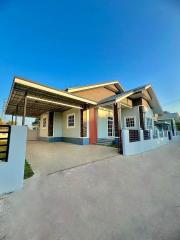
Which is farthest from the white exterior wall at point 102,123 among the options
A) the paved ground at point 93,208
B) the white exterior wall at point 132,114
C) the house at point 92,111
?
the paved ground at point 93,208

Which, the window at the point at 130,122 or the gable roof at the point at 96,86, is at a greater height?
the gable roof at the point at 96,86

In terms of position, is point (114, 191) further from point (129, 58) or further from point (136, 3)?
point (129, 58)

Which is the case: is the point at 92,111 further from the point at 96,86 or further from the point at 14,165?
the point at 14,165

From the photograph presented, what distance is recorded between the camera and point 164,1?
6418 millimetres

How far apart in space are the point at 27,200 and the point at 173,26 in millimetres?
12150

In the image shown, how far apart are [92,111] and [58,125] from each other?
4274 mm

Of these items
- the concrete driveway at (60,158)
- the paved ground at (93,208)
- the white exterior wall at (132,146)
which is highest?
the white exterior wall at (132,146)

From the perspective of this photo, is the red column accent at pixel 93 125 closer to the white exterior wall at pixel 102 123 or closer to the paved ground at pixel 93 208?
the white exterior wall at pixel 102 123

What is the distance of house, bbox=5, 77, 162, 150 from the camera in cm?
928

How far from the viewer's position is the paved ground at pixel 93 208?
188 centimetres

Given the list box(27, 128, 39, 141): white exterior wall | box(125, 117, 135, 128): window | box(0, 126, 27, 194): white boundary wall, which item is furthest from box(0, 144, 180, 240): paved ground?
box(27, 128, 39, 141): white exterior wall

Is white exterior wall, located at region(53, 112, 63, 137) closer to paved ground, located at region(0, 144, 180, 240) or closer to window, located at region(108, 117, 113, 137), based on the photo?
window, located at region(108, 117, 113, 137)

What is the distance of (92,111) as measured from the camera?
10.9 meters

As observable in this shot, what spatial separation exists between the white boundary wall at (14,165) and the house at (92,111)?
507cm
